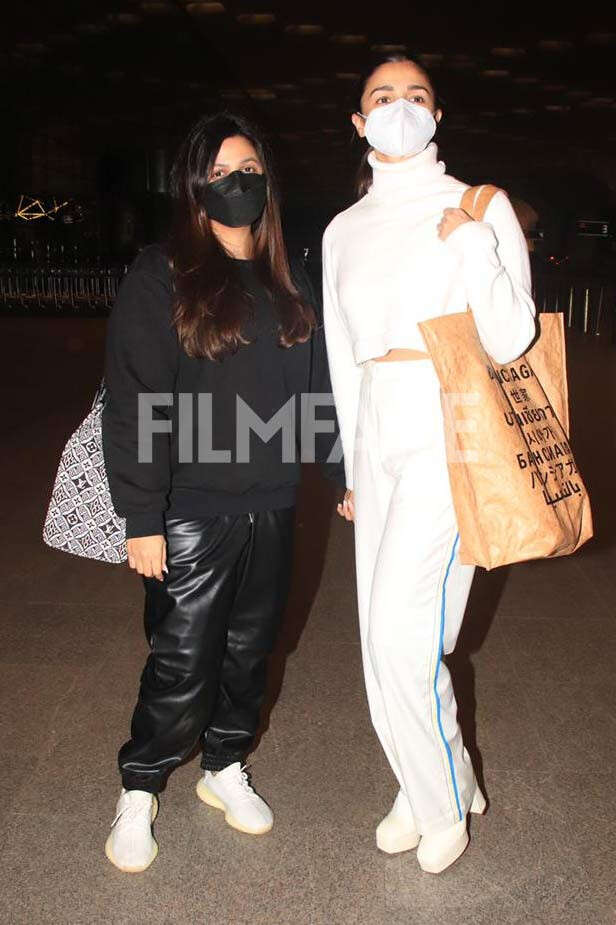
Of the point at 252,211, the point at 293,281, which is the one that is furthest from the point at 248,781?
the point at 252,211

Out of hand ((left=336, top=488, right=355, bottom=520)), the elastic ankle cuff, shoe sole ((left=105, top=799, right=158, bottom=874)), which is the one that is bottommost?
shoe sole ((left=105, top=799, right=158, bottom=874))

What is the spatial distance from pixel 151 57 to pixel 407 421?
16.8 m

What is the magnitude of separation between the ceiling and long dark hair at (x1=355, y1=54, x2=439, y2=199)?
8513 mm

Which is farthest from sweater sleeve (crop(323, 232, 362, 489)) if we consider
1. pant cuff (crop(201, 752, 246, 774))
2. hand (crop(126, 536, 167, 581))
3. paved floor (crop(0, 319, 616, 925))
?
paved floor (crop(0, 319, 616, 925))

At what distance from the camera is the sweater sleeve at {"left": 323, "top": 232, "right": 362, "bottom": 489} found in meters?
2.14

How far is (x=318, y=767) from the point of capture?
266 cm

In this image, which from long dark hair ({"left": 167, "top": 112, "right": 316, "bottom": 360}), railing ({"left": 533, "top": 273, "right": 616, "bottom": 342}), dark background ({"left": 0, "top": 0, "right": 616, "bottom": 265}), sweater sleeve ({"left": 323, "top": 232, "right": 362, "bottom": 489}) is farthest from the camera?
railing ({"left": 533, "top": 273, "right": 616, "bottom": 342})

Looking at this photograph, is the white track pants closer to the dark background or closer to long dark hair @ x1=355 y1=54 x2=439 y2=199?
long dark hair @ x1=355 y1=54 x2=439 y2=199

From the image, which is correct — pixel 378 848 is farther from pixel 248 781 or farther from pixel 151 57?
pixel 151 57

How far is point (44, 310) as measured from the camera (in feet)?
63.0

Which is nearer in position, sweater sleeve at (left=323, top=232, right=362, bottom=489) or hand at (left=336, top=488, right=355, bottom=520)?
sweater sleeve at (left=323, top=232, right=362, bottom=489)

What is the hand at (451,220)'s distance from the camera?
1814 millimetres

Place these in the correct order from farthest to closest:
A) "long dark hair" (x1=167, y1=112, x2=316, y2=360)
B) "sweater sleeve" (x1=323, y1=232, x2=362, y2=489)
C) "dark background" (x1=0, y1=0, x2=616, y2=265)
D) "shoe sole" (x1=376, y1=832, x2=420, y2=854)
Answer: "dark background" (x1=0, y1=0, x2=616, y2=265) < "shoe sole" (x1=376, y1=832, x2=420, y2=854) < "sweater sleeve" (x1=323, y1=232, x2=362, y2=489) < "long dark hair" (x1=167, y1=112, x2=316, y2=360)

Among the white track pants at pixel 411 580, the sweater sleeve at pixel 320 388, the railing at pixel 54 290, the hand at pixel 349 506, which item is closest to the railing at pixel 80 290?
the railing at pixel 54 290
